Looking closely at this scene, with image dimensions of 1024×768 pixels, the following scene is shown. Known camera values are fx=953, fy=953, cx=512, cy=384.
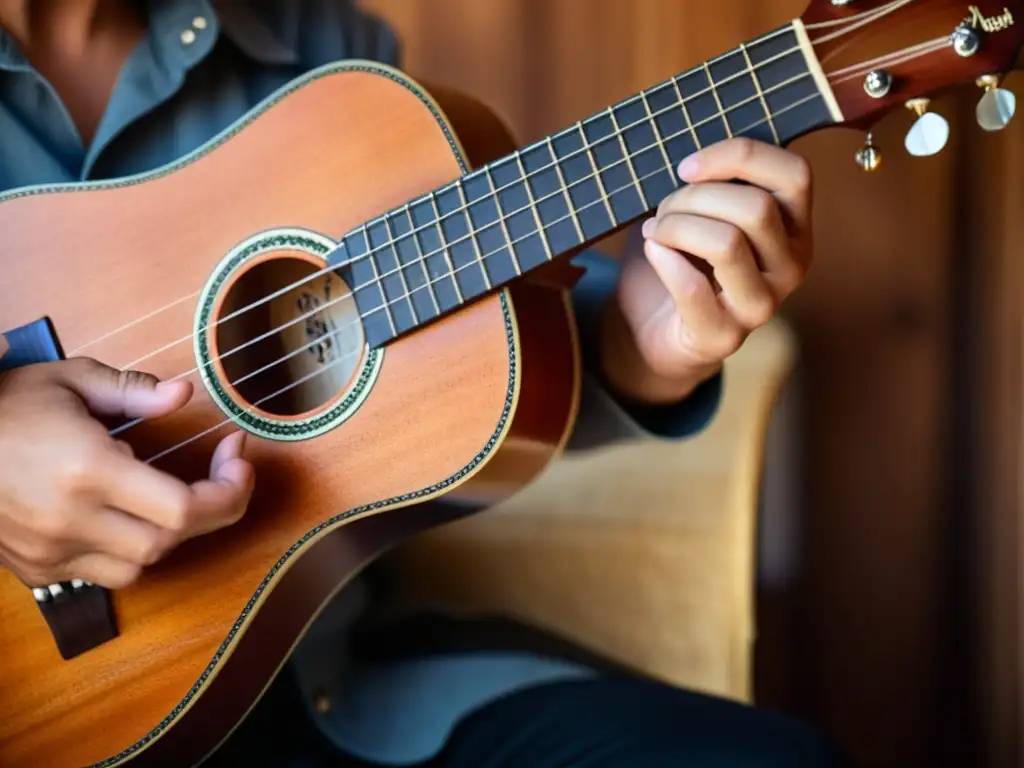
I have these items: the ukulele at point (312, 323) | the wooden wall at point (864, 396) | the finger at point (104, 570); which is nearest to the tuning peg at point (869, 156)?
the ukulele at point (312, 323)

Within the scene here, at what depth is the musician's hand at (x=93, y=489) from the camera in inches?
26.3

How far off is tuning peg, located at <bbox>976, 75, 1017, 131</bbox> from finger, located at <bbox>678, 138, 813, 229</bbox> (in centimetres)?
11

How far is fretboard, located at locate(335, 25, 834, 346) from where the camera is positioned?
2.06 ft

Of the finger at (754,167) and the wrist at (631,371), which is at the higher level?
the finger at (754,167)

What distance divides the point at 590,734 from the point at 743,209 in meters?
0.49

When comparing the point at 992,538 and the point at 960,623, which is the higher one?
the point at 992,538

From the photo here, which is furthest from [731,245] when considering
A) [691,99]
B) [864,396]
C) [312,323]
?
[864,396]

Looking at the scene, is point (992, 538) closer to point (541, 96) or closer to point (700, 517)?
point (700, 517)

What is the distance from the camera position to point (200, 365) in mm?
761

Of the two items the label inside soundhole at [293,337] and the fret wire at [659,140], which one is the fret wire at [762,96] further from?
the label inside soundhole at [293,337]

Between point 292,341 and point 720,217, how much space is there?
396mm

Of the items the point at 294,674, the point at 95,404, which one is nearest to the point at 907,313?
the point at 294,674

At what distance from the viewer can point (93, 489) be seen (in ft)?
2.20

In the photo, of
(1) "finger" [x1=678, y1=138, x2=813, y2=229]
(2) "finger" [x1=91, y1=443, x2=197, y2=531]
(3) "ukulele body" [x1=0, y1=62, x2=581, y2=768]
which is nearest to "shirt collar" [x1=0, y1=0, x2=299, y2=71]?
(3) "ukulele body" [x1=0, y1=62, x2=581, y2=768]
